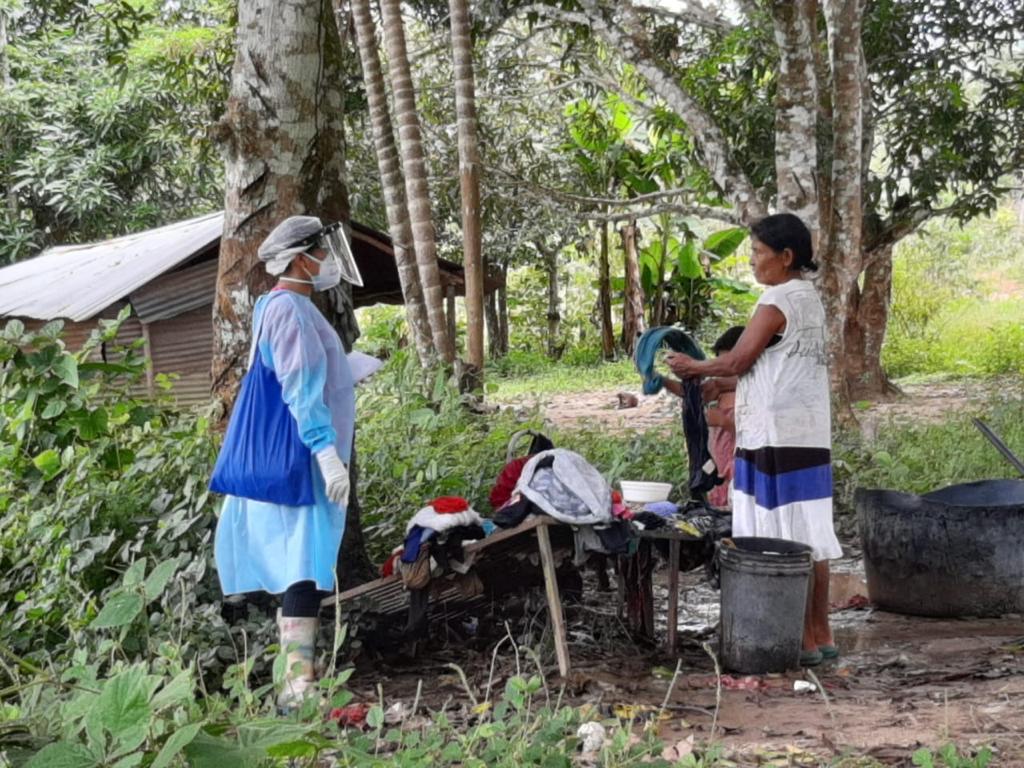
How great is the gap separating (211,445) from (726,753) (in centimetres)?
299

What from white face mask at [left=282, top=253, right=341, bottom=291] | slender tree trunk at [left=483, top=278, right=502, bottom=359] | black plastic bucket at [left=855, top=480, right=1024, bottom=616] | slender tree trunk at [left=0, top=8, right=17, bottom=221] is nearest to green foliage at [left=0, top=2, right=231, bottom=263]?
slender tree trunk at [left=0, top=8, right=17, bottom=221]

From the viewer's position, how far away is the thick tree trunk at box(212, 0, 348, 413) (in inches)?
210

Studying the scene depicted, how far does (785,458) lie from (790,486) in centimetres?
14

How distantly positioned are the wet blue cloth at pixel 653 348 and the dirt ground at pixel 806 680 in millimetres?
1116

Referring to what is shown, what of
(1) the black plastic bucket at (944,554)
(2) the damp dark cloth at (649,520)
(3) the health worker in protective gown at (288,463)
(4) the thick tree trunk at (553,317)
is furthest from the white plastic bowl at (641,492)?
(4) the thick tree trunk at (553,317)

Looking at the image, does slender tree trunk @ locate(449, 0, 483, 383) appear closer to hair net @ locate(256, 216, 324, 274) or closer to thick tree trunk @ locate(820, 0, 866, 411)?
thick tree trunk @ locate(820, 0, 866, 411)

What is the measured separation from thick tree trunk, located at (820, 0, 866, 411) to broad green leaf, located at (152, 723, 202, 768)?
8.64 metres

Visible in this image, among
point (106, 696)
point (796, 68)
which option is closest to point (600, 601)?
point (106, 696)

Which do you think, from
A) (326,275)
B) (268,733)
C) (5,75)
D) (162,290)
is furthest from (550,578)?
(5,75)

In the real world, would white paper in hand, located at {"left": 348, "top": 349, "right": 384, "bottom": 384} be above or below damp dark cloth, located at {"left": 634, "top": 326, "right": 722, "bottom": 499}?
above

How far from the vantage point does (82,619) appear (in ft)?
14.1

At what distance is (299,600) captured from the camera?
4.39 metres

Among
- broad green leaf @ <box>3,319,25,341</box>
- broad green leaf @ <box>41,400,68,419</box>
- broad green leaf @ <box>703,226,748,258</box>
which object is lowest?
broad green leaf @ <box>41,400,68,419</box>

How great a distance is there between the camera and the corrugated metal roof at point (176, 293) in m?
12.2
